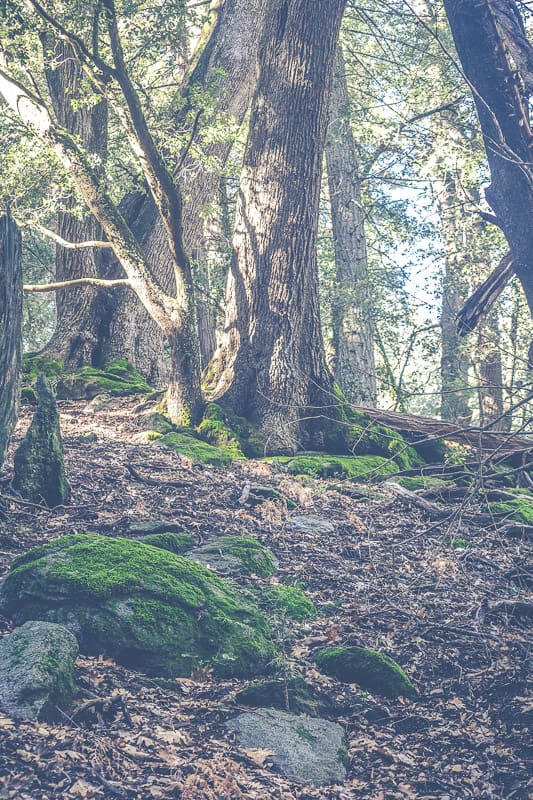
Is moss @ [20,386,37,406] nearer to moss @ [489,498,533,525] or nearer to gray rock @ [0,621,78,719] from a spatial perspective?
moss @ [489,498,533,525]

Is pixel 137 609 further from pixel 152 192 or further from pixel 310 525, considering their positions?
pixel 152 192

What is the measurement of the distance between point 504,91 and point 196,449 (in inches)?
223

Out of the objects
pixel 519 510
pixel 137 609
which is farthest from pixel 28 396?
pixel 519 510

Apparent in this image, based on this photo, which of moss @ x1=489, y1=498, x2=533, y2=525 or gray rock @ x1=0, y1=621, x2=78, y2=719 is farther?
moss @ x1=489, y1=498, x2=533, y2=525

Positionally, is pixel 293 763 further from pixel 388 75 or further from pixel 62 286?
→ pixel 388 75

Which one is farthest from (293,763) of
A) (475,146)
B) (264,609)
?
(475,146)

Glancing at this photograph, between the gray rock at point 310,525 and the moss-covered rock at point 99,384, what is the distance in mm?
5053

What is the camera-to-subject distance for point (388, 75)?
18.3 meters

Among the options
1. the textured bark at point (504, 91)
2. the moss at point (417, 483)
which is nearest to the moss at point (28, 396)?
the moss at point (417, 483)

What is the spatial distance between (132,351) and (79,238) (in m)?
2.40

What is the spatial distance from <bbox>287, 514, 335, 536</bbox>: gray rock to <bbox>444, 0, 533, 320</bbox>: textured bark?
3270 millimetres

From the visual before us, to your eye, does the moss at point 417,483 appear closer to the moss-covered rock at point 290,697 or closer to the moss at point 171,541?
the moss at point 171,541

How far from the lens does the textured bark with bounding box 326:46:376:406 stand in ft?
52.9

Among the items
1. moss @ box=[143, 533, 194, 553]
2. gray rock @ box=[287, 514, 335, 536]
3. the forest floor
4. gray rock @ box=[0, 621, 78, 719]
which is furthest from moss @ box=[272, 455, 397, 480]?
gray rock @ box=[0, 621, 78, 719]
